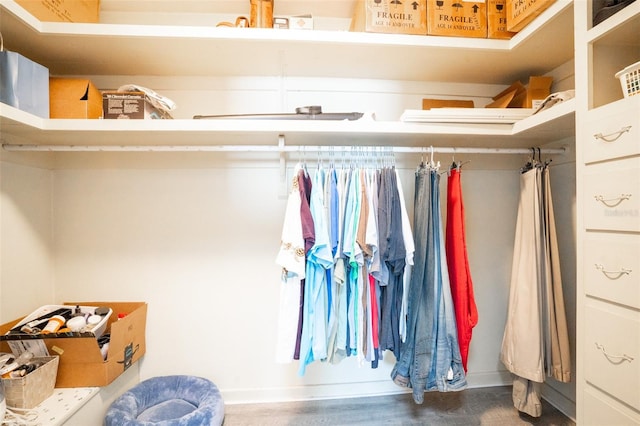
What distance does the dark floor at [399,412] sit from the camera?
149cm

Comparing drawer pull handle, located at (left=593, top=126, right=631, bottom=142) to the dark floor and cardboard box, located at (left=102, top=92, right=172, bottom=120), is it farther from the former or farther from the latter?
cardboard box, located at (left=102, top=92, right=172, bottom=120)

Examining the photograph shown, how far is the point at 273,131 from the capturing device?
1.27 metres

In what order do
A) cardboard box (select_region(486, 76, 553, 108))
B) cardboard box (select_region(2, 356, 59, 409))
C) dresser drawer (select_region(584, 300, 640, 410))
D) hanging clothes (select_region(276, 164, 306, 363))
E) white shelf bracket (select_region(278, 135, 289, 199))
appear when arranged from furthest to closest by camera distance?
1. white shelf bracket (select_region(278, 135, 289, 199))
2. cardboard box (select_region(486, 76, 553, 108))
3. hanging clothes (select_region(276, 164, 306, 363))
4. cardboard box (select_region(2, 356, 59, 409))
5. dresser drawer (select_region(584, 300, 640, 410))

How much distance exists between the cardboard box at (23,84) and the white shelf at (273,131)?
2.8 inches

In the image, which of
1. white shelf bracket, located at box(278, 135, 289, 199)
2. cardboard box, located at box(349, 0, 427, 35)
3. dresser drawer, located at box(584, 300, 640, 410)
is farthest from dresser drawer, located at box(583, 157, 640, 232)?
white shelf bracket, located at box(278, 135, 289, 199)

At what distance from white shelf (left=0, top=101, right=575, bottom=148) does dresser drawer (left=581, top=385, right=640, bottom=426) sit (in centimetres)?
101

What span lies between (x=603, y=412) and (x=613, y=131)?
92cm

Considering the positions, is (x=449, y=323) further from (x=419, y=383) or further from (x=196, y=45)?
(x=196, y=45)

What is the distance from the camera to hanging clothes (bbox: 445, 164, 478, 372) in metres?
1.32

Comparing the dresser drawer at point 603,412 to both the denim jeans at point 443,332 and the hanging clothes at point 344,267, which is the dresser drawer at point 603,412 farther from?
the hanging clothes at point 344,267

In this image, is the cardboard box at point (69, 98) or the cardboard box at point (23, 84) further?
the cardboard box at point (69, 98)

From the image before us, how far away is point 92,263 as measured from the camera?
1643 mm

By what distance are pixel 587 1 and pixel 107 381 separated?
8.18ft

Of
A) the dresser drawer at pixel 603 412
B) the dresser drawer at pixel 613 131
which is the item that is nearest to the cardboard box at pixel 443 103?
the dresser drawer at pixel 613 131
